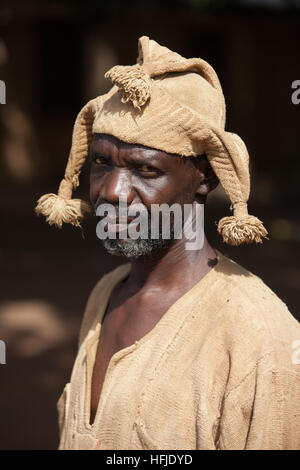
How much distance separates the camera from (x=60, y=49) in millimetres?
13359

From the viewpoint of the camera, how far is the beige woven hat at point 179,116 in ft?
6.38

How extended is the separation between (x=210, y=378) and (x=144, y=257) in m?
0.53

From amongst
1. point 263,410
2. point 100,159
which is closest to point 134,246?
point 100,159

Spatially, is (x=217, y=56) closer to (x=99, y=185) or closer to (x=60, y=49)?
(x=60, y=49)

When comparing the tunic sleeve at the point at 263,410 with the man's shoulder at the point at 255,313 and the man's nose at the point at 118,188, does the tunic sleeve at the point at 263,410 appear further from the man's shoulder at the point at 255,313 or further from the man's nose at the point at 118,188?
the man's nose at the point at 118,188

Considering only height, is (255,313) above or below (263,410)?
above

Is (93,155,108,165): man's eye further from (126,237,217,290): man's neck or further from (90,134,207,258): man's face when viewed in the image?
(126,237,217,290): man's neck

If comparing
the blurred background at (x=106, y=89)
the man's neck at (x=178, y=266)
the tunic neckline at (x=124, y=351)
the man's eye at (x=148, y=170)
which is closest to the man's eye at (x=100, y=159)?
the man's eye at (x=148, y=170)

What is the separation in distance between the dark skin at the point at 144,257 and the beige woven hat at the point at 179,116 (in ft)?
0.17

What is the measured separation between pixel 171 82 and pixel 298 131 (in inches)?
494

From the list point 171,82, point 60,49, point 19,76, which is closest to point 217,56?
point 60,49

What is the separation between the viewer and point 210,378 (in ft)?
6.19

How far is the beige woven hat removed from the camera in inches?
76.5

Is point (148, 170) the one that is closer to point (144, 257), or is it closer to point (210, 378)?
point (144, 257)
